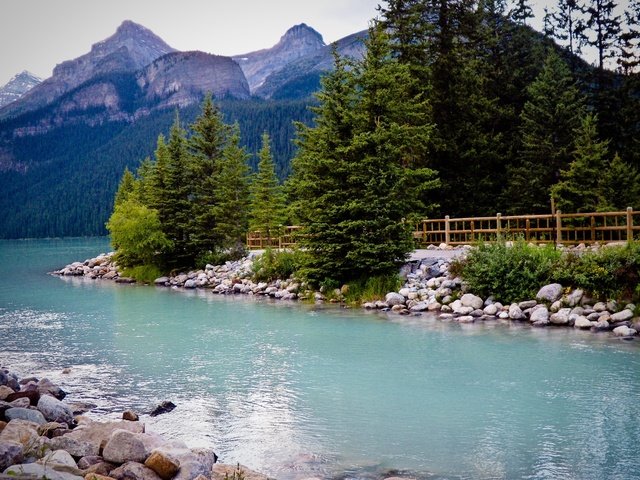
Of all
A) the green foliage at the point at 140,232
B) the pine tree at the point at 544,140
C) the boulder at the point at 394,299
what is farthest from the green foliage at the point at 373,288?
the green foliage at the point at 140,232

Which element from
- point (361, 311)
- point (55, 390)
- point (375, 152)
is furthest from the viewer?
point (375, 152)

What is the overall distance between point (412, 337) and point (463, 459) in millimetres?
8863

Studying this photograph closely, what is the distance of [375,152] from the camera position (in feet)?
79.6

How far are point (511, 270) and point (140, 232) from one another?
2567 cm

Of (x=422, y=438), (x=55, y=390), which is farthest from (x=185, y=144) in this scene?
(x=422, y=438)

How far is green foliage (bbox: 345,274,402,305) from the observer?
74.7ft

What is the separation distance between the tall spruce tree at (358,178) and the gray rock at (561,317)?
7203 mm

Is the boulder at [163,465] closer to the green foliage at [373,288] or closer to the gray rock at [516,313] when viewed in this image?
the gray rock at [516,313]

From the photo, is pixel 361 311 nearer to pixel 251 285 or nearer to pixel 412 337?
pixel 412 337

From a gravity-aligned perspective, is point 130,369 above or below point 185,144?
below

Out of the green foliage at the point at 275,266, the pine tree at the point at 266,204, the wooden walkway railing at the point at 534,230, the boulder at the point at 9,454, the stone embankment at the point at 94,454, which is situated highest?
the pine tree at the point at 266,204

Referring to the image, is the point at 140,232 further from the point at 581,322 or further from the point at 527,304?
the point at 581,322

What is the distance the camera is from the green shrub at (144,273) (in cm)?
3856

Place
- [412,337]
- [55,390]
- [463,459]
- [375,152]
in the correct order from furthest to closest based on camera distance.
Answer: [375,152] < [412,337] < [55,390] < [463,459]
